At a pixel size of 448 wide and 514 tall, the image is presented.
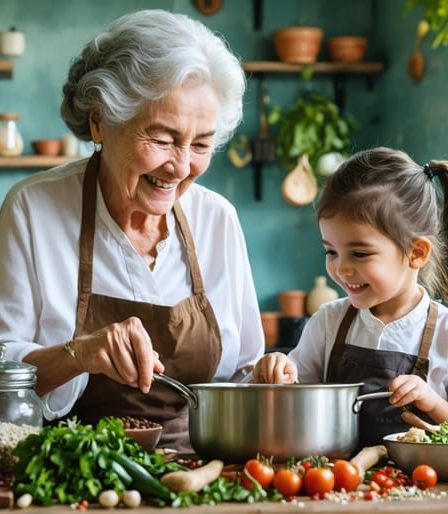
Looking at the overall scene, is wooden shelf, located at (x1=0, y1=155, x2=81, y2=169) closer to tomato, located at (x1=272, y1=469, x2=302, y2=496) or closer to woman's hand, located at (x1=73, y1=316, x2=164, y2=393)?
woman's hand, located at (x1=73, y1=316, x2=164, y2=393)

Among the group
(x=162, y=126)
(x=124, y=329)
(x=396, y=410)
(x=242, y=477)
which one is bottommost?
(x=396, y=410)

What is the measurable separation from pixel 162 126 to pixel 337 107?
3542 millimetres

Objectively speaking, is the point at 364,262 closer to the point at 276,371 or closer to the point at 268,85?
the point at 276,371

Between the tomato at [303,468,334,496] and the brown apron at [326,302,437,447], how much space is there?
2.53 ft

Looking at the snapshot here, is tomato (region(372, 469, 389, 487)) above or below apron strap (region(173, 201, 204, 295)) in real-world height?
below

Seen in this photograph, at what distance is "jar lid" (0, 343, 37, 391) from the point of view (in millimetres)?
1746

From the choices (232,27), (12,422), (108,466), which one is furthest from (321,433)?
(232,27)

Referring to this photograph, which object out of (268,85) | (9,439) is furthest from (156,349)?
(268,85)

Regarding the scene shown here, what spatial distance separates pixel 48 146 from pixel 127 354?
146 inches

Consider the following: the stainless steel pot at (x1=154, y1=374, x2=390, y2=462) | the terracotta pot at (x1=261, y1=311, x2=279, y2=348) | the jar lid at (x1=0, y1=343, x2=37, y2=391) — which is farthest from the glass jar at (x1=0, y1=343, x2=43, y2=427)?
the terracotta pot at (x1=261, y1=311, x2=279, y2=348)

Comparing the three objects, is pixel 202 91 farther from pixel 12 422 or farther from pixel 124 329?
pixel 12 422

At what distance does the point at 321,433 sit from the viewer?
1.70 metres

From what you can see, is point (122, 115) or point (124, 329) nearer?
point (124, 329)

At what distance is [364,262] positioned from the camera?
234 cm
